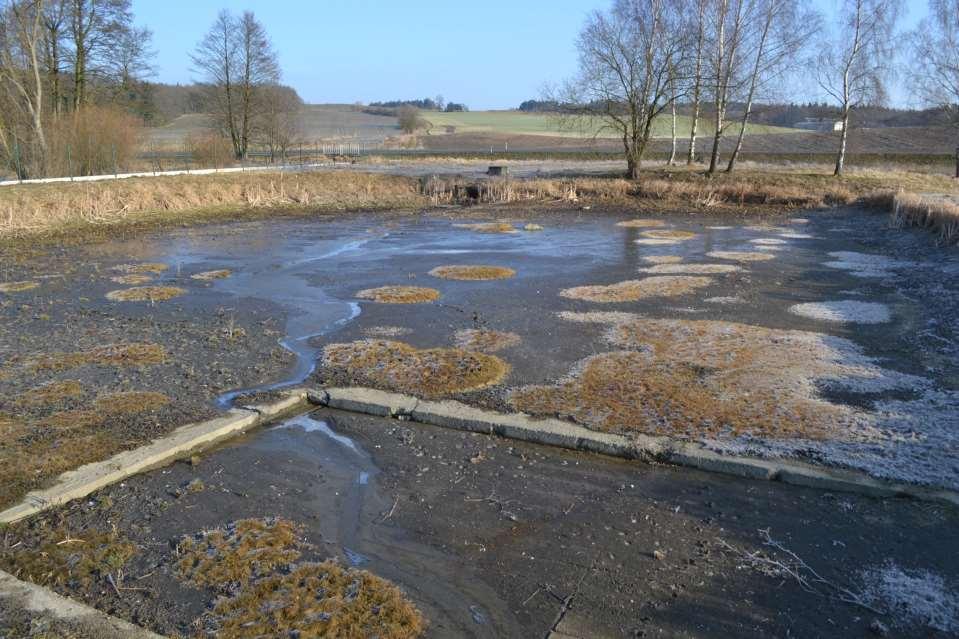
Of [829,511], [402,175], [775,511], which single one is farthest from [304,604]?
[402,175]

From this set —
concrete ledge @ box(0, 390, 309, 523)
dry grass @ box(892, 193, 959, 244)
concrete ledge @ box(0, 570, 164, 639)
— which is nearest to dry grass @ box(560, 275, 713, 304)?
concrete ledge @ box(0, 390, 309, 523)

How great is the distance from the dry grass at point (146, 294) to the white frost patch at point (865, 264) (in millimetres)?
12161

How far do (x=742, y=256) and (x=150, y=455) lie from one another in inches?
527

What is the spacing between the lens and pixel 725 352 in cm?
881

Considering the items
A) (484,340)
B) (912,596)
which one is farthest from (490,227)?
(912,596)

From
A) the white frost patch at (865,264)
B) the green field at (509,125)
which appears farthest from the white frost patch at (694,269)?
the green field at (509,125)

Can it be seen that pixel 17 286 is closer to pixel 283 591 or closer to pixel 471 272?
pixel 471 272

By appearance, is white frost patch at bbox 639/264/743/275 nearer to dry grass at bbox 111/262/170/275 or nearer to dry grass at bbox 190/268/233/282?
dry grass at bbox 190/268/233/282

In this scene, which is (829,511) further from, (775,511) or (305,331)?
(305,331)

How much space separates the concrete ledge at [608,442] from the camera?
5.53m

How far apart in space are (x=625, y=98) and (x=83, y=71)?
2372 centimetres

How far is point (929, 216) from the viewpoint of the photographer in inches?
693

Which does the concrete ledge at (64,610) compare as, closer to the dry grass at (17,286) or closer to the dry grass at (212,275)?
the dry grass at (17,286)

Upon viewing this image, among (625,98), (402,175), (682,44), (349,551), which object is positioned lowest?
(349,551)
